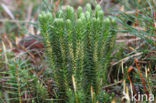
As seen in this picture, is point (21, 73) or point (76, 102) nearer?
point (76, 102)

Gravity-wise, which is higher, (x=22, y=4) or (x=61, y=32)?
(x=22, y=4)

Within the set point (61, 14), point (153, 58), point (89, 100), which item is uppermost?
point (61, 14)

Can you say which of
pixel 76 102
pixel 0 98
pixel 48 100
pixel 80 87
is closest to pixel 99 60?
pixel 80 87

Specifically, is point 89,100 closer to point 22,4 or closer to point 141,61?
point 141,61

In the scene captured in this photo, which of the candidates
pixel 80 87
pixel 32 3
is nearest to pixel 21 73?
pixel 80 87

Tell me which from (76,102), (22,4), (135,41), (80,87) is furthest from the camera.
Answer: (22,4)

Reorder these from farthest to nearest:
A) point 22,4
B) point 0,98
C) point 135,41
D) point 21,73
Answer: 1. point 22,4
2. point 135,41
3. point 21,73
4. point 0,98

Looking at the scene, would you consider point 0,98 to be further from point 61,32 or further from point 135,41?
point 135,41
